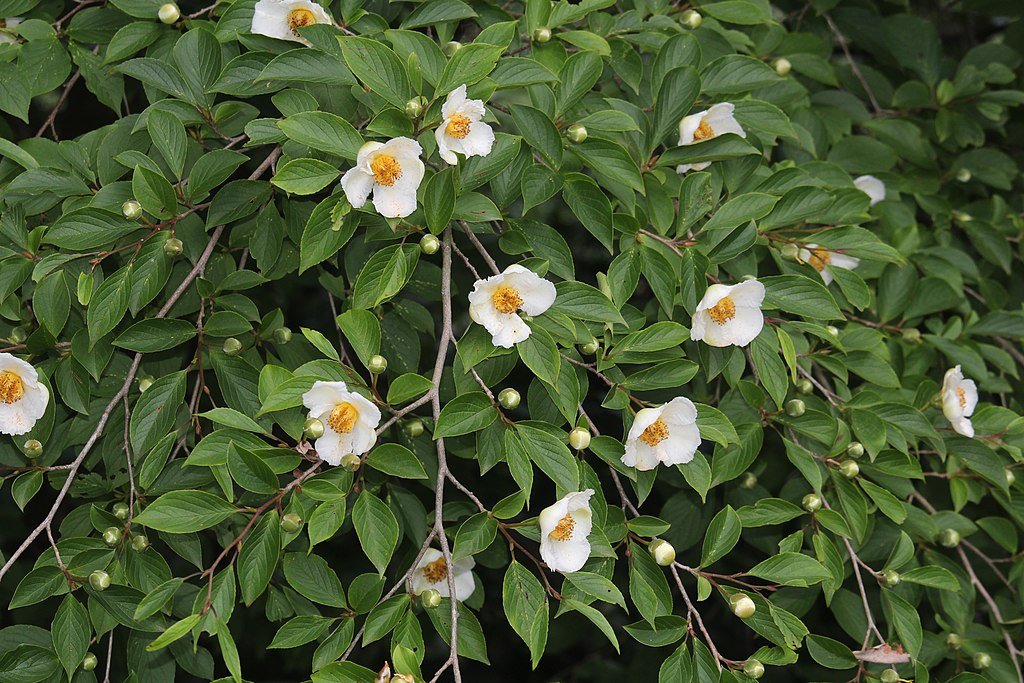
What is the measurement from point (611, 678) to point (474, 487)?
92 centimetres

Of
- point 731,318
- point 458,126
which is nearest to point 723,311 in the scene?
point 731,318

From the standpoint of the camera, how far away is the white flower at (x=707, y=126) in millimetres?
2098

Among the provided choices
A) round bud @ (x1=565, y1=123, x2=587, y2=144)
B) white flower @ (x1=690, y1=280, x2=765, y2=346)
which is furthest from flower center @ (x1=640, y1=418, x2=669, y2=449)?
round bud @ (x1=565, y1=123, x2=587, y2=144)

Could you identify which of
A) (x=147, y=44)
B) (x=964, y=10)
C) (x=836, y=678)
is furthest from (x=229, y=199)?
(x=964, y=10)

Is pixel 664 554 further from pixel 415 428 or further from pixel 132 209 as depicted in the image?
pixel 132 209

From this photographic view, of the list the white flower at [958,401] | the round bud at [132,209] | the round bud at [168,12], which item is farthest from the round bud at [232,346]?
the white flower at [958,401]

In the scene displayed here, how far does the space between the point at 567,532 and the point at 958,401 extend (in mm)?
1029

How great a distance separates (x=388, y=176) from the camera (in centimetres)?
160

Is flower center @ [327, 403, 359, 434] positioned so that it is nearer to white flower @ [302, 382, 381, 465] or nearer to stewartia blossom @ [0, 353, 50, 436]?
white flower @ [302, 382, 381, 465]

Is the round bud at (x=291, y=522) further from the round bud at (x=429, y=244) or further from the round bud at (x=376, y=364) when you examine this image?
the round bud at (x=429, y=244)

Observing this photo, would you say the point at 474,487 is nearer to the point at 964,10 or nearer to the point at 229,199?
the point at 229,199

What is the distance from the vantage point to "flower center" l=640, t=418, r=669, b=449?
1.72 metres

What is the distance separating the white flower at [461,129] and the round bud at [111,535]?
2.91 feet

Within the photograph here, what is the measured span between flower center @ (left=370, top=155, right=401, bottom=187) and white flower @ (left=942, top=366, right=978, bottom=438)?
131cm
